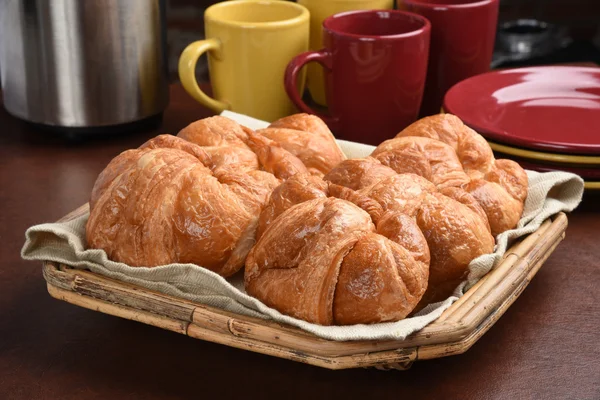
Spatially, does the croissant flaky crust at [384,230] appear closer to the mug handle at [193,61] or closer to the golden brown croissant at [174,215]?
the golden brown croissant at [174,215]

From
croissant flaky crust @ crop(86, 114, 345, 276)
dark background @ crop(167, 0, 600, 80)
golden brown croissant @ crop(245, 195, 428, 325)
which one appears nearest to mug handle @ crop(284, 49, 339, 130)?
croissant flaky crust @ crop(86, 114, 345, 276)

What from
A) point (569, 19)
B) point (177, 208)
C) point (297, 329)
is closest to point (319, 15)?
point (177, 208)

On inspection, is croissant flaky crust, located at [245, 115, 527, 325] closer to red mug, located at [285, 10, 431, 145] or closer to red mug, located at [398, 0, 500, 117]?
red mug, located at [285, 10, 431, 145]

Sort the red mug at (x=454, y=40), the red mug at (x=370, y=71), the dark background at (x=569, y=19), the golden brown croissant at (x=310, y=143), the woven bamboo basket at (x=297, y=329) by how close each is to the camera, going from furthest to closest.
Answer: the dark background at (x=569, y=19) → the red mug at (x=454, y=40) → the red mug at (x=370, y=71) → the golden brown croissant at (x=310, y=143) → the woven bamboo basket at (x=297, y=329)

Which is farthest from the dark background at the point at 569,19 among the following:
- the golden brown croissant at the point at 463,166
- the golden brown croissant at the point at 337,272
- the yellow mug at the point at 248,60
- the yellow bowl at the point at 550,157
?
the golden brown croissant at the point at 337,272

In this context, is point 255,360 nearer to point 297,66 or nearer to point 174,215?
point 174,215
